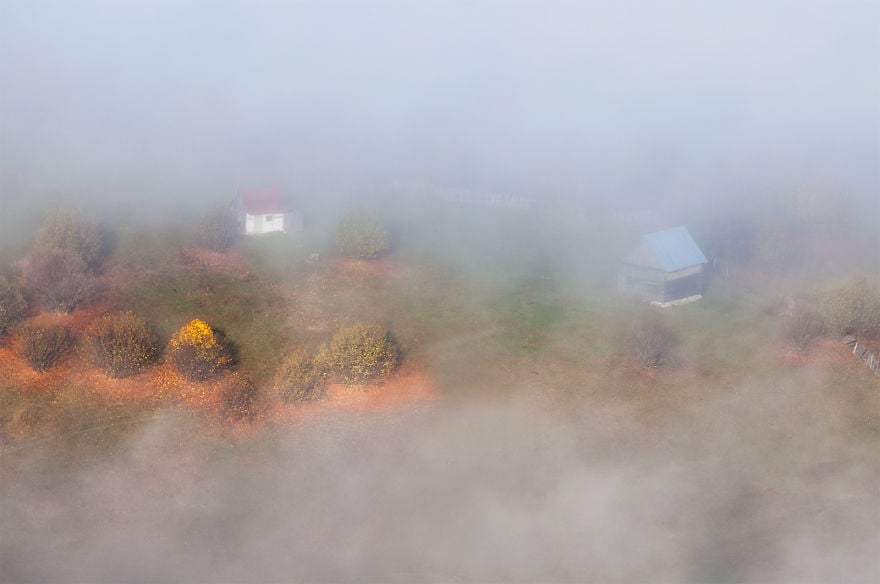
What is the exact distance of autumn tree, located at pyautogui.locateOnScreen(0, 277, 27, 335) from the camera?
1670 inches

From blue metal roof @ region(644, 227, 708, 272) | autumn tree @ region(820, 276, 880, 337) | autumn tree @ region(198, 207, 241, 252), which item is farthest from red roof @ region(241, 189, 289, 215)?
autumn tree @ region(820, 276, 880, 337)

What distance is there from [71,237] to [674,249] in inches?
1348

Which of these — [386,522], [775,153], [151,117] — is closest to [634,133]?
[775,153]

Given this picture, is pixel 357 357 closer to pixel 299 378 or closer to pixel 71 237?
pixel 299 378

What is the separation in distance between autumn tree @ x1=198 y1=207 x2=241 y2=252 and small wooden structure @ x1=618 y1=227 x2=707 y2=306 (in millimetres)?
23783

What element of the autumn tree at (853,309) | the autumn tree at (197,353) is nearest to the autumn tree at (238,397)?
the autumn tree at (197,353)

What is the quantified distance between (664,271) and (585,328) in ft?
19.1

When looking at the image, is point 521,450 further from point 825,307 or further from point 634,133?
point 634,133

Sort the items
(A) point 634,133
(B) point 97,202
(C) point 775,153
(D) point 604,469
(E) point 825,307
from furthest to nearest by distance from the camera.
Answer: (A) point 634,133, (C) point 775,153, (B) point 97,202, (E) point 825,307, (D) point 604,469

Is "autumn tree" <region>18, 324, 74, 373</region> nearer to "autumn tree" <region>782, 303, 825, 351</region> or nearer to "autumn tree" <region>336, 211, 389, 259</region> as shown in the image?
"autumn tree" <region>336, 211, 389, 259</region>

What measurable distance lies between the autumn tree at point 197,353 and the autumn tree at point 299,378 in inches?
122

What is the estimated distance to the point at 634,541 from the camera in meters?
33.6

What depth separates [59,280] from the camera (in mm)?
44656

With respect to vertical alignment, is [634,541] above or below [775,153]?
below
